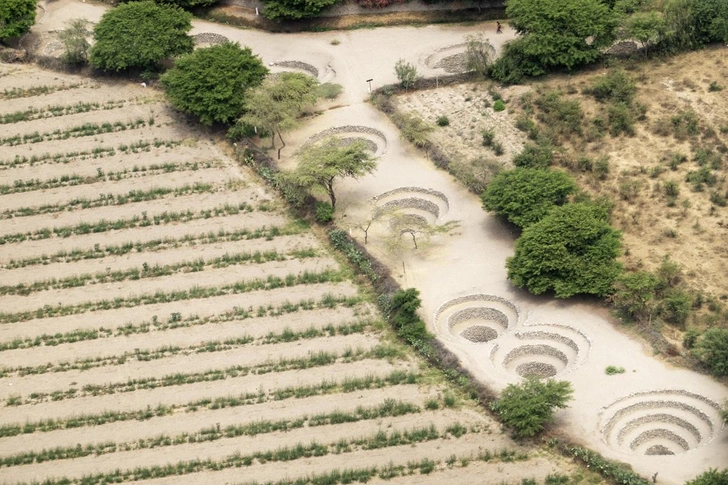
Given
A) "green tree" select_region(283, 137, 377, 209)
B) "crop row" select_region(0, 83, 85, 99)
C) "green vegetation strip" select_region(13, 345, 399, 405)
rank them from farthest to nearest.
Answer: "crop row" select_region(0, 83, 85, 99) → "green tree" select_region(283, 137, 377, 209) → "green vegetation strip" select_region(13, 345, 399, 405)

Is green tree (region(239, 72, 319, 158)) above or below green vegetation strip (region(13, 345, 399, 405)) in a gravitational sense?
above

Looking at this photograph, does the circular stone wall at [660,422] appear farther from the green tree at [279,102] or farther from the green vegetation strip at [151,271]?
the green tree at [279,102]

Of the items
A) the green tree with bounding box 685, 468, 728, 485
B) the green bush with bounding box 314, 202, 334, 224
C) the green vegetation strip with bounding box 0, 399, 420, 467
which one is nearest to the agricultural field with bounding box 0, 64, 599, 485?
the green vegetation strip with bounding box 0, 399, 420, 467

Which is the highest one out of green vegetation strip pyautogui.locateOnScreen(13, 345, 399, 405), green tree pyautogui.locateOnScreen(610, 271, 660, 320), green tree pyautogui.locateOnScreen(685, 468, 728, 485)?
green tree pyautogui.locateOnScreen(610, 271, 660, 320)

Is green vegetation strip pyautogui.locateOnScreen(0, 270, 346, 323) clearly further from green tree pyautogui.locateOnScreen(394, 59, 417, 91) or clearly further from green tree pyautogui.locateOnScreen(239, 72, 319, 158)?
green tree pyautogui.locateOnScreen(394, 59, 417, 91)

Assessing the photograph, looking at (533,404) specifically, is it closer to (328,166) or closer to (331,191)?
(328,166)

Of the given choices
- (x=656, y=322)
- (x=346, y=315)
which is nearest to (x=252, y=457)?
(x=346, y=315)

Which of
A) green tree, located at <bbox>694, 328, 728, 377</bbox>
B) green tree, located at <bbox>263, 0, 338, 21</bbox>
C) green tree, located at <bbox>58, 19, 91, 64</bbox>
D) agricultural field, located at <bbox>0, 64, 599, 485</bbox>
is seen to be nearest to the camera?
agricultural field, located at <bbox>0, 64, 599, 485</bbox>
